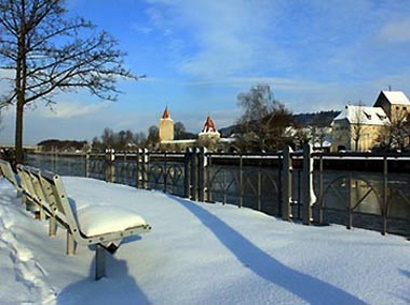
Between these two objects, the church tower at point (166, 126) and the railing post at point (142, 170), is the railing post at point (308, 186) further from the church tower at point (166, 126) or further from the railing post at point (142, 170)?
the church tower at point (166, 126)

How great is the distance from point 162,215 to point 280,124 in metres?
60.0

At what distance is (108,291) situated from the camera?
4.76 meters

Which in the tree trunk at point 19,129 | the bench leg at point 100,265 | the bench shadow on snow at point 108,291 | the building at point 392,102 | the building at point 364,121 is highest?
the building at point 392,102

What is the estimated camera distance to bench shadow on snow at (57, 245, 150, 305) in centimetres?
447

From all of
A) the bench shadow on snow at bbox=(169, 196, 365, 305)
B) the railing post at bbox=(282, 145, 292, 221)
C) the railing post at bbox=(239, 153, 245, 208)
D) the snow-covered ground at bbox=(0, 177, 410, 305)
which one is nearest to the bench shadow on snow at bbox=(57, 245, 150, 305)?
the snow-covered ground at bbox=(0, 177, 410, 305)

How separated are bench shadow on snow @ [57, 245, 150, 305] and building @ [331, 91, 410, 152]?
7705 cm

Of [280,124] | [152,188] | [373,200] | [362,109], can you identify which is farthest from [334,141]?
[373,200]

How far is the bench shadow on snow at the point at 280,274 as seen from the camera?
3873mm

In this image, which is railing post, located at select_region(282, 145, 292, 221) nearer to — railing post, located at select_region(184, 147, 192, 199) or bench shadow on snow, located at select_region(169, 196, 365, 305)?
bench shadow on snow, located at select_region(169, 196, 365, 305)

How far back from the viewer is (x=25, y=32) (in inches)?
591

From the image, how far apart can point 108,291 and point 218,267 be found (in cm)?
108

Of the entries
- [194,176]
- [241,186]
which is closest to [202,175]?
[194,176]

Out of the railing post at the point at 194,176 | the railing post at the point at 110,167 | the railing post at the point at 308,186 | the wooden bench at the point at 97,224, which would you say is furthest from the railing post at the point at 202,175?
the railing post at the point at 110,167

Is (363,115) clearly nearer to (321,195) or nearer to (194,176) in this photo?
(194,176)
